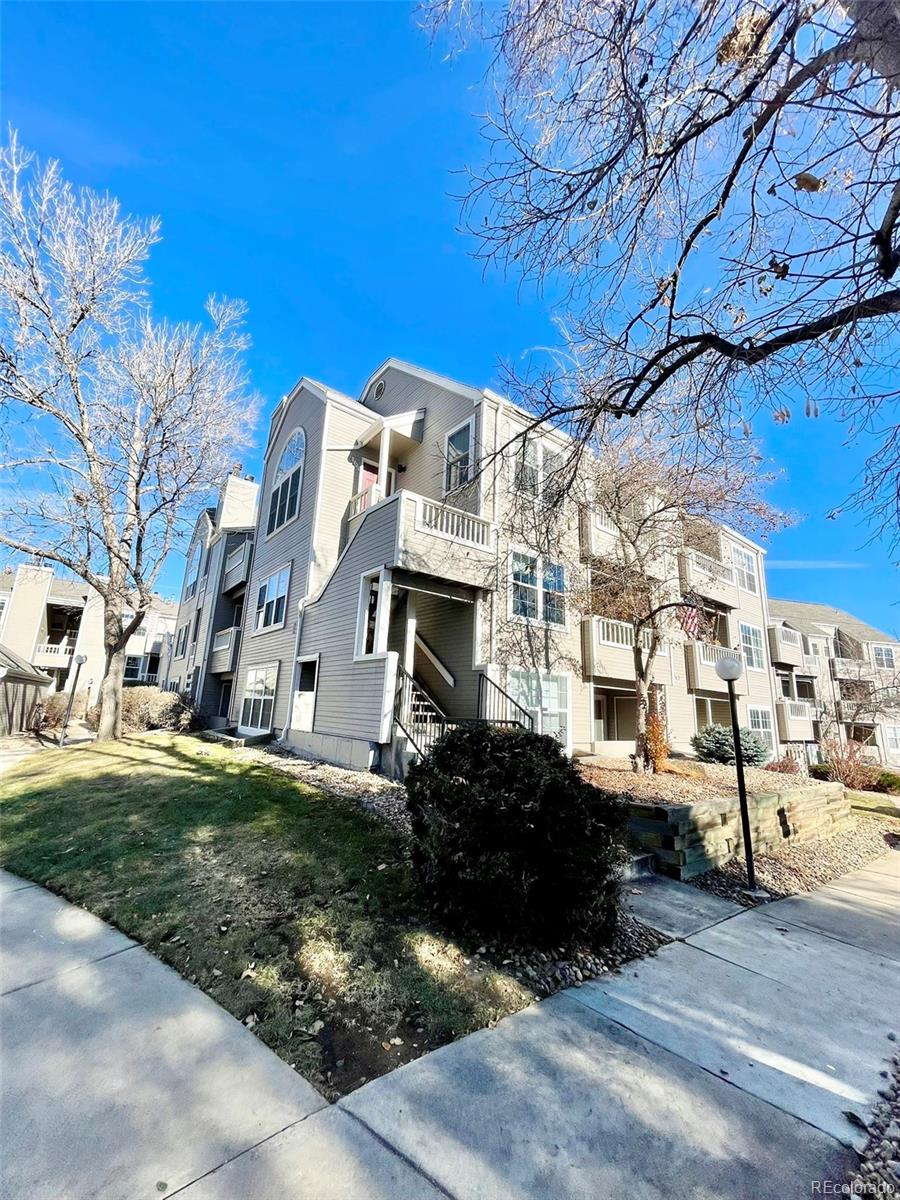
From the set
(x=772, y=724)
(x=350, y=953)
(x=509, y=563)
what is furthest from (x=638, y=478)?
(x=772, y=724)

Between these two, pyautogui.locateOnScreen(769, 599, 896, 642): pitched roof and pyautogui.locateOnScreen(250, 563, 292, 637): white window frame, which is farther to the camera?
pyautogui.locateOnScreen(769, 599, 896, 642): pitched roof

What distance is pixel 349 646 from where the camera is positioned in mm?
11516

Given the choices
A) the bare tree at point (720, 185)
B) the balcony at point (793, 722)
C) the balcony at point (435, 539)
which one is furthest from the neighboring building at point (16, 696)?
the balcony at point (793, 722)

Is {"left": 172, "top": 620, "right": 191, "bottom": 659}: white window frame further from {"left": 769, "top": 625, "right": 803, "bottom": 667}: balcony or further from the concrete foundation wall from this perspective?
{"left": 769, "top": 625, "right": 803, "bottom": 667}: balcony

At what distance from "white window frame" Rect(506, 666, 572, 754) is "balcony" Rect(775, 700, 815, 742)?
48.7ft

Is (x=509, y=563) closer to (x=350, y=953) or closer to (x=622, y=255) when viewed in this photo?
(x=622, y=255)

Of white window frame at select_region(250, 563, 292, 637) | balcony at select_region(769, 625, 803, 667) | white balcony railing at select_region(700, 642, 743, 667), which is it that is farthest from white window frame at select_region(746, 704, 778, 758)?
white window frame at select_region(250, 563, 292, 637)

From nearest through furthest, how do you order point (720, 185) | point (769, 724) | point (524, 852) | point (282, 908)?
point (524, 852)
point (282, 908)
point (720, 185)
point (769, 724)

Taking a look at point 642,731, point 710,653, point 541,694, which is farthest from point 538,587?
point 710,653

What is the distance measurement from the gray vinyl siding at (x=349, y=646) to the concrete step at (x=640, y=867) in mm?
5052

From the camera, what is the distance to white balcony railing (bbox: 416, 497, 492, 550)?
11.0 metres

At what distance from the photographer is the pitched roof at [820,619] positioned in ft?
137

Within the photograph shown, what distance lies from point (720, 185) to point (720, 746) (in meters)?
14.6

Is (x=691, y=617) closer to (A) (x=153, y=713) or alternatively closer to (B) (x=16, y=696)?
(A) (x=153, y=713)
